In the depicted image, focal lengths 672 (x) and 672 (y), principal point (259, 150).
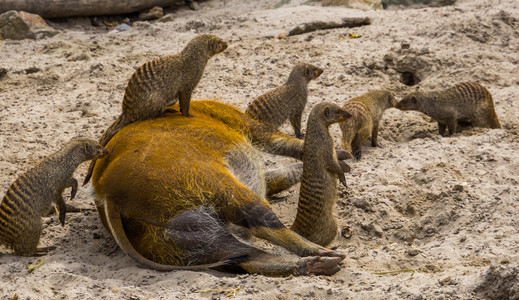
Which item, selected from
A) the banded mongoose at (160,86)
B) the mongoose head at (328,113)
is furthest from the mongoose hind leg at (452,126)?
the banded mongoose at (160,86)

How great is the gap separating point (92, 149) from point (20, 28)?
4.13 m

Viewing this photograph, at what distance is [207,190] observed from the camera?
11.2 ft

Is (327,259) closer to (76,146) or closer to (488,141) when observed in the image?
(76,146)

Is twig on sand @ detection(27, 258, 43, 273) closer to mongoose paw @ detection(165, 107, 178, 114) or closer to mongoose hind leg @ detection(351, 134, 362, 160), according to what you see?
mongoose paw @ detection(165, 107, 178, 114)

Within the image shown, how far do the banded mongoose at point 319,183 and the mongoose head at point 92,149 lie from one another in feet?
3.82

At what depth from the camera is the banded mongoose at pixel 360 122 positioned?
5.05m

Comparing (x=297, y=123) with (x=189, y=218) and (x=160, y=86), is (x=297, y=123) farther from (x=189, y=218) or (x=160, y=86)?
(x=189, y=218)

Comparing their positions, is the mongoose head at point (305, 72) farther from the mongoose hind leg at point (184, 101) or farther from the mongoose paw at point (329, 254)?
the mongoose paw at point (329, 254)

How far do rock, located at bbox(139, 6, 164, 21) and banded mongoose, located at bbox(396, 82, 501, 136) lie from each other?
4.03 meters

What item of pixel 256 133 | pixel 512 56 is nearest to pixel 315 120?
pixel 256 133

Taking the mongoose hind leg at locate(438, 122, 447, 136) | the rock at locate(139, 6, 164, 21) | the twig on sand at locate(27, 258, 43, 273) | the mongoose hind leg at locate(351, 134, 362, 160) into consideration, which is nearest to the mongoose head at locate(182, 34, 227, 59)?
the mongoose hind leg at locate(351, 134, 362, 160)

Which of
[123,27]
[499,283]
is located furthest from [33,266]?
[123,27]

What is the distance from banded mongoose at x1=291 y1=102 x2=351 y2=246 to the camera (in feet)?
12.2

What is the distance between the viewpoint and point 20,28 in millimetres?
7445
